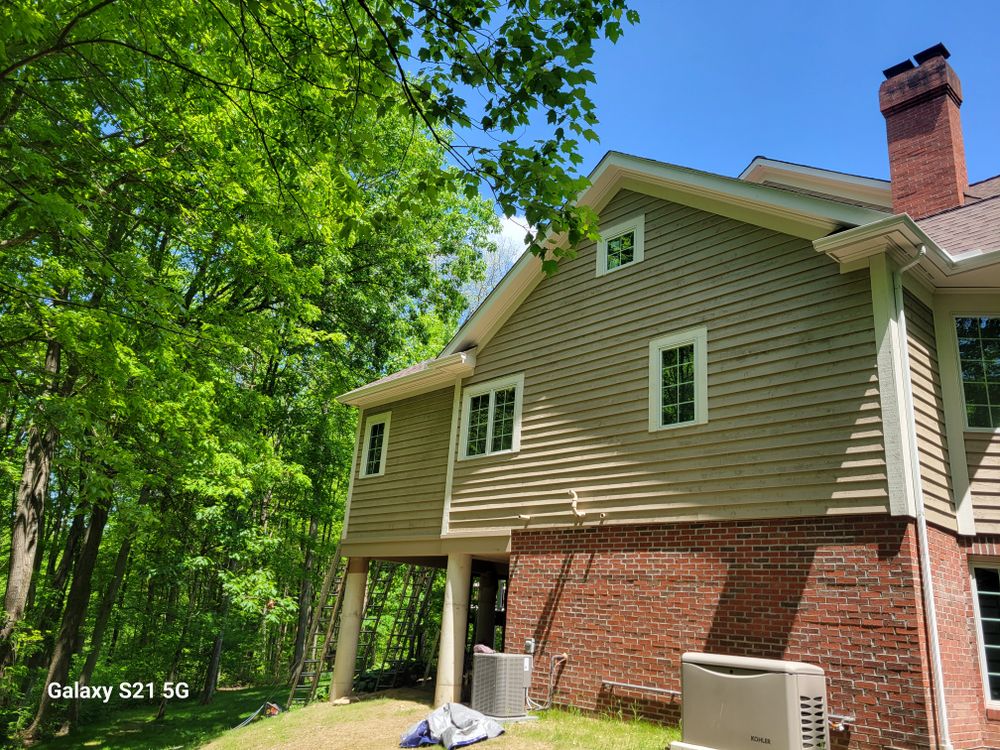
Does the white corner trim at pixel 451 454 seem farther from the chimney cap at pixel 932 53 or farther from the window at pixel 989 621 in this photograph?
the chimney cap at pixel 932 53

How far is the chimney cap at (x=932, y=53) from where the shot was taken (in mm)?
10852

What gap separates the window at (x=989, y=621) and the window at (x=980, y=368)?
166cm

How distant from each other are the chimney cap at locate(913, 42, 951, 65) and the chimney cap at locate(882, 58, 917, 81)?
11 centimetres

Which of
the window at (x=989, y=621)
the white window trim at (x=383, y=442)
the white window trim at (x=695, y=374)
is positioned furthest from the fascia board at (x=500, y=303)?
the window at (x=989, y=621)

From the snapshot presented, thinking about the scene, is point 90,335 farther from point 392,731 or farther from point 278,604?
point 278,604

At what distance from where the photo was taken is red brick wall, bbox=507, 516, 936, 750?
6559 mm

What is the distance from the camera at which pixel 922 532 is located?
6.70 m

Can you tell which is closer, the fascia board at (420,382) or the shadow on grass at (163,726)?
the fascia board at (420,382)

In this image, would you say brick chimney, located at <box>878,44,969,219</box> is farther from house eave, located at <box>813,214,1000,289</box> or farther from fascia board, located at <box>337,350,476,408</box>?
fascia board, located at <box>337,350,476,408</box>

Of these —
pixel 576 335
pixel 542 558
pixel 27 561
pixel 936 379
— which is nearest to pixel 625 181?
pixel 576 335

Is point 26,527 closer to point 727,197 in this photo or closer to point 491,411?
point 491,411

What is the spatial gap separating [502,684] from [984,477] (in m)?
6.22

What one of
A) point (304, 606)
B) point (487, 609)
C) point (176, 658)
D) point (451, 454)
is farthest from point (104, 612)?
point (451, 454)

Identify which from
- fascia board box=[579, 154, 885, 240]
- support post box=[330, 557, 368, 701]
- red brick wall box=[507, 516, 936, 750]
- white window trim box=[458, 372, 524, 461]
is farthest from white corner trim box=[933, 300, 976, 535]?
support post box=[330, 557, 368, 701]
